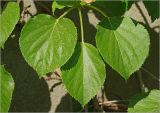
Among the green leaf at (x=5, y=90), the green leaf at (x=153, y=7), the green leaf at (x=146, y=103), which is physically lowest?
the green leaf at (x=146, y=103)

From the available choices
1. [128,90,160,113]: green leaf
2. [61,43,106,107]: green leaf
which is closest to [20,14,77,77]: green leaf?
[61,43,106,107]: green leaf

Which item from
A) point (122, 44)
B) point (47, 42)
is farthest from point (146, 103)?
point (47, 42)

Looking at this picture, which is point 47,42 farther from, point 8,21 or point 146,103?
point 146,103

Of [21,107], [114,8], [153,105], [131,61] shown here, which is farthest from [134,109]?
[21,107]

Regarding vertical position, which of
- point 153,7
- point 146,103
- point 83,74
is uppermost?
point 153,7

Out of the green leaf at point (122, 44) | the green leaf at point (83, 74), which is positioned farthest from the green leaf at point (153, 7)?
the green leaf at point (83, 74)

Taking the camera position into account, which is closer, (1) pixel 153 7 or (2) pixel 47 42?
(2) pixel 47 42

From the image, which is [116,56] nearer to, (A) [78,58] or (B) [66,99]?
(A) [78,58]

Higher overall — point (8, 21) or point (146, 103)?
point (8, 21)

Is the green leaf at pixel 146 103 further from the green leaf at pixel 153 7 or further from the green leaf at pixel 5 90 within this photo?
the green leaf at pixel 5 90
